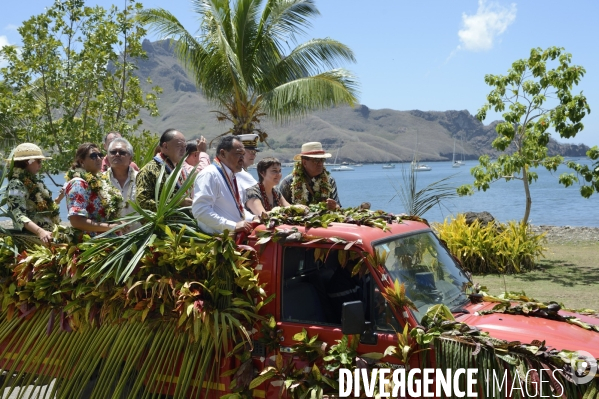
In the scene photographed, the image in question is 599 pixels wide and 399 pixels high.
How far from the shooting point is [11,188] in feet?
21.9

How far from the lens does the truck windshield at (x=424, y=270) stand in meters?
4.57

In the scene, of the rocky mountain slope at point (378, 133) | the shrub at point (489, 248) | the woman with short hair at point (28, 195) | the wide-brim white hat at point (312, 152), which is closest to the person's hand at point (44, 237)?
the woman with short hair at point (28, 195)

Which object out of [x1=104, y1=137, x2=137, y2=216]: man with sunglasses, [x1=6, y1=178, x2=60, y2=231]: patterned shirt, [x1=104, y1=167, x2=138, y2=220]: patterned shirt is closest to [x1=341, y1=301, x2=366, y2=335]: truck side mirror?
[x1=104, y1=137, x2=137, y2=216]: man with sunglasses

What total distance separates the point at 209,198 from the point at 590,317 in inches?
121

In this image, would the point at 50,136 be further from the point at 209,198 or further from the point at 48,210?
the point at 209,198

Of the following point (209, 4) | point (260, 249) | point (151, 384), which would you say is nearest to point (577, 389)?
point (260, 249)

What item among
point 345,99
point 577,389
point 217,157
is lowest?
point 577,389

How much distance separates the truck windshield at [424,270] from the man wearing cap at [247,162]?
1.91 metres

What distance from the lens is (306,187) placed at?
7.74m

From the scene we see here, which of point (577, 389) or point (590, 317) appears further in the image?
point (590, 317)

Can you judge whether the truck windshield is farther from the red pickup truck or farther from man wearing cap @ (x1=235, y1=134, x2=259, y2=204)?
man wearing cap @ (x1=235, y1=134, x2=259, y2=204)

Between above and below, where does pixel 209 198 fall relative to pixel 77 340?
above

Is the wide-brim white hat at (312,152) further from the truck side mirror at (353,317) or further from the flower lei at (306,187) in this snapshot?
the truck side mirror at (353,317)

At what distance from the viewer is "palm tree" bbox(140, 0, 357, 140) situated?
16.6 metres
